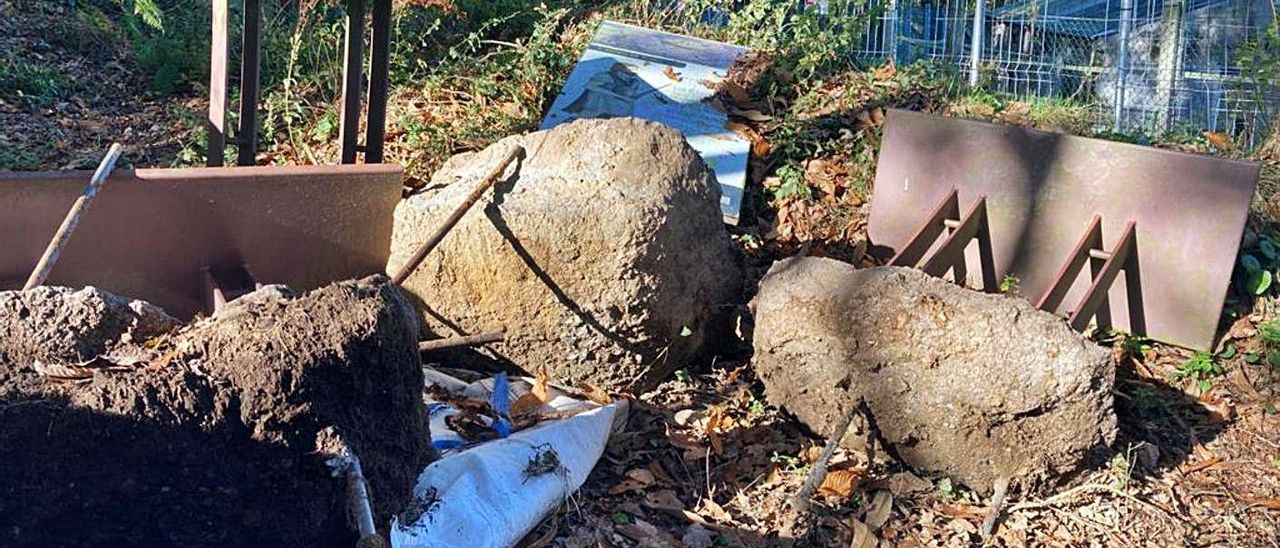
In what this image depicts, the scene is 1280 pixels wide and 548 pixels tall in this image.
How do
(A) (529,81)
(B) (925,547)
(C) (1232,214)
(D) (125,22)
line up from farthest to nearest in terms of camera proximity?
(D) (125,22) → (A) (529,81) → (C) (1232,214) → (B) (925,547)

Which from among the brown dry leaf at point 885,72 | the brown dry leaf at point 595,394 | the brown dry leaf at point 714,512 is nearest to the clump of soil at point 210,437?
the brown dry leaf at point 714,512

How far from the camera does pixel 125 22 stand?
25.2 feet

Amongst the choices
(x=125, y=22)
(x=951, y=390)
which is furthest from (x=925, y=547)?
(x=125, y=22)

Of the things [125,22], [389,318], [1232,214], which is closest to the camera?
[389,318]

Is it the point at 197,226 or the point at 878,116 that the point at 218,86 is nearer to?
the point at 197,226

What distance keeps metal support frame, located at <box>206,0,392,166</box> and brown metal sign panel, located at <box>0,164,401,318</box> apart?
0.35 meters

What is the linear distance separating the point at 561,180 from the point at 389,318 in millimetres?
1785

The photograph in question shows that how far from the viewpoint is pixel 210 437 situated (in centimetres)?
246

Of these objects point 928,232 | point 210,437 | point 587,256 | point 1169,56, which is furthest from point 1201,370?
point 210,437

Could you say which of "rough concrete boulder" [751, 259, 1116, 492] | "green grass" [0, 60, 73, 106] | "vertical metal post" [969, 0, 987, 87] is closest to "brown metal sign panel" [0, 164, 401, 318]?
"rough concrete boulder" [751, 259, 1116, 492]

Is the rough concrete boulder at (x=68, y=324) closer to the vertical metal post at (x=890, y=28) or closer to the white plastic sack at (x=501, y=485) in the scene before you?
the white plastic sack at (x=501, y=485)

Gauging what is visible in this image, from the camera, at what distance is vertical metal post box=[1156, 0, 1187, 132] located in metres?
7.48

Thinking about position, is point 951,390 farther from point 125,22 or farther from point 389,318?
point 125,22

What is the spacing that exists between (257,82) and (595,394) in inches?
82.0
